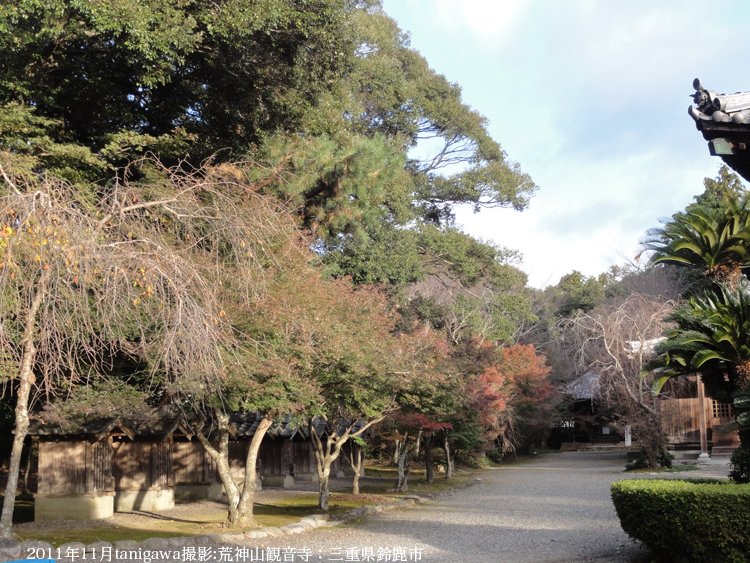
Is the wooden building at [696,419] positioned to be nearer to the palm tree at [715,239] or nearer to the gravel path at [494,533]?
the gravel path at [494,533]

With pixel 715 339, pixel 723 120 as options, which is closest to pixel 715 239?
pixel 715 339

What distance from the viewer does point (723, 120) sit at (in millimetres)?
5562

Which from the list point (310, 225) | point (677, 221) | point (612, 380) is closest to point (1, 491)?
point (310, 225)

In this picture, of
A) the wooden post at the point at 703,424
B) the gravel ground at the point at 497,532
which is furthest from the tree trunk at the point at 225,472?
the wooden post at the point at 703,424

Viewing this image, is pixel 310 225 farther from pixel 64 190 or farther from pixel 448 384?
pixel 64 190

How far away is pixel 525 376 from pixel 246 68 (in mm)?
24244

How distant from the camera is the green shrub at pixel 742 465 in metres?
9.02

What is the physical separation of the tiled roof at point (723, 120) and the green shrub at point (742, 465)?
5045 millimetres

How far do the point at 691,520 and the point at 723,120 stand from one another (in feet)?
16.9

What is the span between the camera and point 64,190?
22.2 ft

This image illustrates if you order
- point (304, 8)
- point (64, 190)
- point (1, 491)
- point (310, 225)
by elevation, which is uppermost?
point (304, 8)

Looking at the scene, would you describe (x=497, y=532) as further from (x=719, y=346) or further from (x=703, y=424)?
(x=703, y=424)

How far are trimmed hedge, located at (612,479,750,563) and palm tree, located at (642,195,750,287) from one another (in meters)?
3.47

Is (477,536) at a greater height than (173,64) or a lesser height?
lesser
